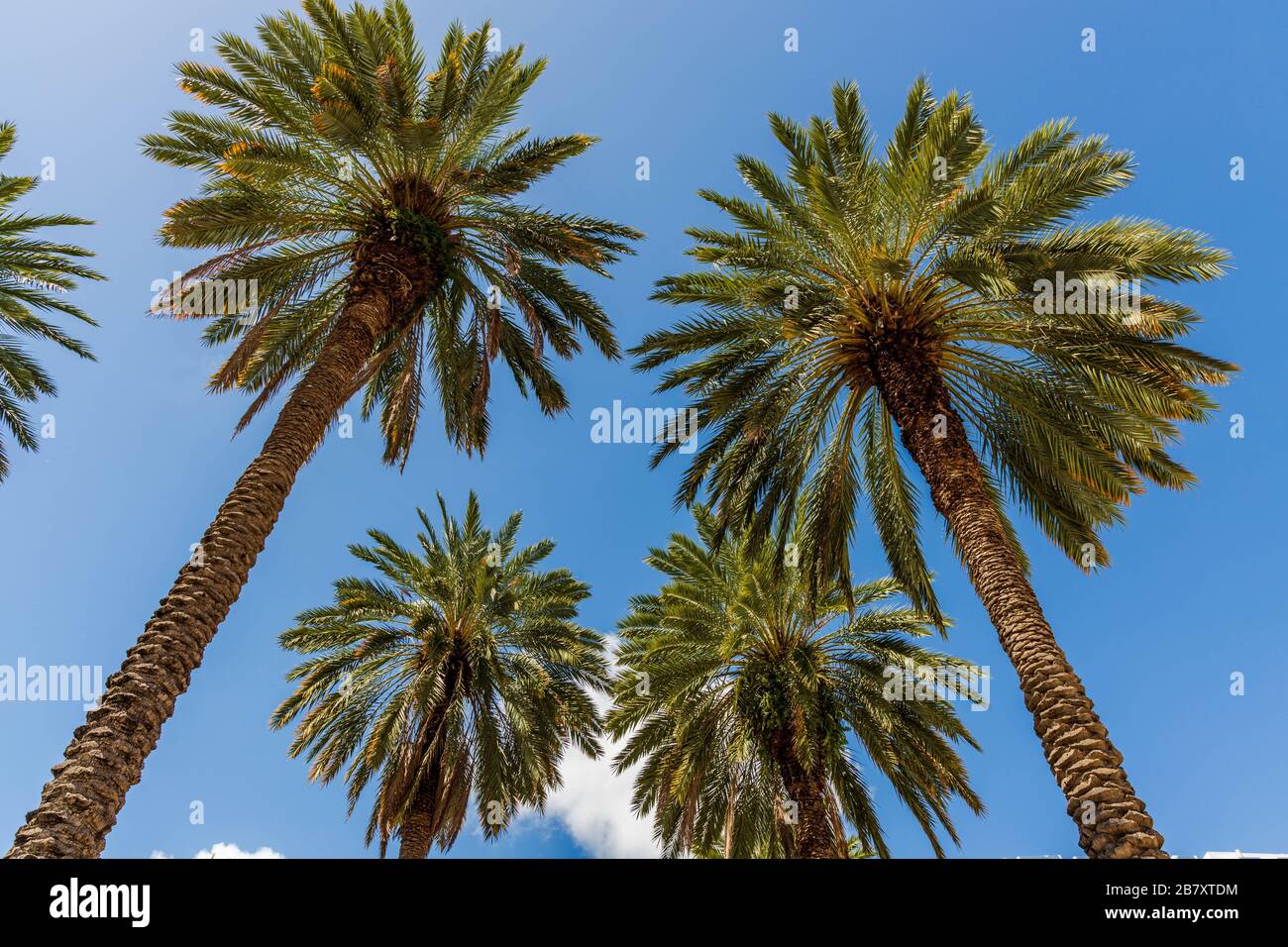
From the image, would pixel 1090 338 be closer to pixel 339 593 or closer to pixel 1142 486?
pixel 1142 486

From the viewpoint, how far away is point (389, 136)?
10.8 meters

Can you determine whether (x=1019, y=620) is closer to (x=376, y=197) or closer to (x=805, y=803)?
(x=805, y=803)

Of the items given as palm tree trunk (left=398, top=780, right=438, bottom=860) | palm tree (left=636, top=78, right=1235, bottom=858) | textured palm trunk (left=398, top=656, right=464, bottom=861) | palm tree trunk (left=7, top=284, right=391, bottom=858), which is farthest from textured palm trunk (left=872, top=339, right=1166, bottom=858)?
palm tree trunk (left=398, top=780, right=438, bottom=860)

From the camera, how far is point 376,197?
450 inches

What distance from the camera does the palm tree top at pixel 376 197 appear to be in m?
10.3

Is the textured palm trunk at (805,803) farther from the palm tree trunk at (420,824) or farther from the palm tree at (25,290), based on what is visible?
the palm tree at (25,290)

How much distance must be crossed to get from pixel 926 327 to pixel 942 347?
0.44 m

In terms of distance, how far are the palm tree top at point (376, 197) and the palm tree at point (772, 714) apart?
6332 millimetres

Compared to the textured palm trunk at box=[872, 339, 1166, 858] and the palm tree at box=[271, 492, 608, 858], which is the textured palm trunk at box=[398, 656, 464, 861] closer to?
the palm tree at box=[271, 492, 608, 858]

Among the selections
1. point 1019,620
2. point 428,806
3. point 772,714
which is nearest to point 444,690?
point 428,806

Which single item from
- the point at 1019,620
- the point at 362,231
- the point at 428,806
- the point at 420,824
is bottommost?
the point at 420,824

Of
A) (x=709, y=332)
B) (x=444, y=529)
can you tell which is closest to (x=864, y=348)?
(x=709, y=332)

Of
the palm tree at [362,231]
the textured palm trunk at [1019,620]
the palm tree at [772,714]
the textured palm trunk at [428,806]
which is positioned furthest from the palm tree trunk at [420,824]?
the textured palm trunk at [1019,620]

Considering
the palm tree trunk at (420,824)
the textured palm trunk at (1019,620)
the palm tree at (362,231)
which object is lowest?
the palm tree trunk at (420,824)
